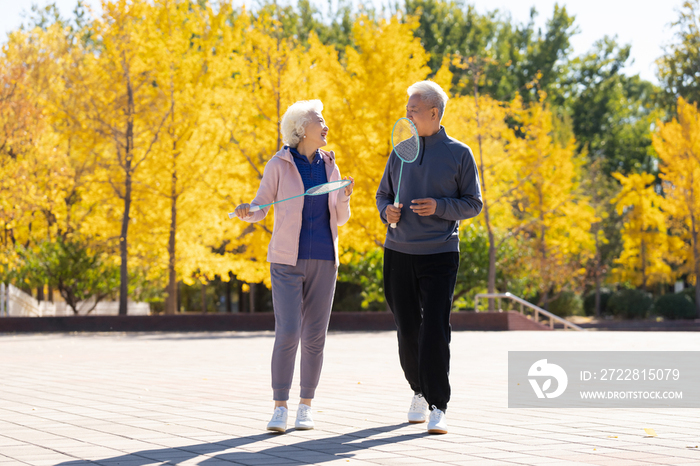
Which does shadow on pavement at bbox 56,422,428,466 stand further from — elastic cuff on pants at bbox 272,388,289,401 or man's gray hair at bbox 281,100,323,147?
man's gray hair at bbox 281,100,323,147

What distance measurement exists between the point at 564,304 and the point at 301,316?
27.7m

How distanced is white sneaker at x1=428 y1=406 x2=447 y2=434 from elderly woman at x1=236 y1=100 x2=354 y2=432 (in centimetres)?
76

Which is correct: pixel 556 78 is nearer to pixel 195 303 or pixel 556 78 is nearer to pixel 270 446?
pixel 195 303

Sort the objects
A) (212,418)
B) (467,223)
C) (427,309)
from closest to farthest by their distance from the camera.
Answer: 1. (427,309)
2. (212,418)
3. (467,223)

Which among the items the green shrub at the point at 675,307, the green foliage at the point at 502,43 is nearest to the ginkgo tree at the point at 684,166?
the green shrub at the point at 675,307

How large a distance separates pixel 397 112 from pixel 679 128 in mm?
15518

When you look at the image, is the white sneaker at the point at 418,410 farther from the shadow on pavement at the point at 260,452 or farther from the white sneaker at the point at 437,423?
the shadow on pavement at the point at 260,452

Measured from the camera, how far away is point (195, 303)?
128ft

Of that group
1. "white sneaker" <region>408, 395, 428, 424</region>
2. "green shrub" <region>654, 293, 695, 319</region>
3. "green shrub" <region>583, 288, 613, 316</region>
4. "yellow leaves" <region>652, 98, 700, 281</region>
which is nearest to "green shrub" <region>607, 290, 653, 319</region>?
"green shrub" <region>654, 293, 695, 319</region>

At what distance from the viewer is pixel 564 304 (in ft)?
103

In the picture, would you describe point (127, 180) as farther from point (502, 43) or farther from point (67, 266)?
point (502, 43)

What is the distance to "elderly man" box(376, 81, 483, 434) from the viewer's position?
5.00 meters

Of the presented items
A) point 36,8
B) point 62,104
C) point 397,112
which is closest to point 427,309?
point 397,112

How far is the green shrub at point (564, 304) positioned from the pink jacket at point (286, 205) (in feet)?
89.5
